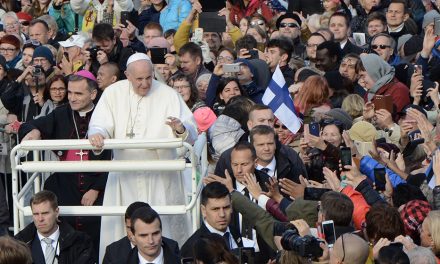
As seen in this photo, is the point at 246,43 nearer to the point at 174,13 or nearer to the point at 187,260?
the point at 174,13

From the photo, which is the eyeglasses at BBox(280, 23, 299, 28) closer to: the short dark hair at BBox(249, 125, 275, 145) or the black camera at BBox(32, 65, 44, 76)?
the black camera at BBox(32, 65, 44, 76)

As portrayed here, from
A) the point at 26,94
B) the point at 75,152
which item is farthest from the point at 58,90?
the point at 75,152

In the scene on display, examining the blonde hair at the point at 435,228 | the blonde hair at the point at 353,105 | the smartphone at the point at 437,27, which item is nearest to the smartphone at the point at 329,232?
the blonde hair at the point at 435,228

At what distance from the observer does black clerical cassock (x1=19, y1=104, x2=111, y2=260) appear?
1249 cm

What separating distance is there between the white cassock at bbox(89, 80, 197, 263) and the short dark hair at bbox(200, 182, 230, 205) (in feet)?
2.82

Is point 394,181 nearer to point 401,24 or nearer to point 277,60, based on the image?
point 277,60

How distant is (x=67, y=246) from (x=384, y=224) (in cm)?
264

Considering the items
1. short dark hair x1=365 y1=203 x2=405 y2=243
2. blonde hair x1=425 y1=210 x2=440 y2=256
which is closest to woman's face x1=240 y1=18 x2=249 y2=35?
short dark hair x1=365 y1=203 x2=405 y2=243

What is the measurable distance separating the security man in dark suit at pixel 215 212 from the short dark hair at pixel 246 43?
5440 millimetres

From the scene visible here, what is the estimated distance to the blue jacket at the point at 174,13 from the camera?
1912cm

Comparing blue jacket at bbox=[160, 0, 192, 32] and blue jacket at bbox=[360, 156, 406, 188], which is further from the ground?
blue jacket at bbox=[160, 0, 192, 32]

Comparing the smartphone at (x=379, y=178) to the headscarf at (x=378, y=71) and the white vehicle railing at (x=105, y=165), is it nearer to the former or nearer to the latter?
the white vehicle railing at (x=105, y=165)

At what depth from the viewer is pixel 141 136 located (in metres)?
12.2

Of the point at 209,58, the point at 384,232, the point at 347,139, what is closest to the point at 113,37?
the point at 209,58
